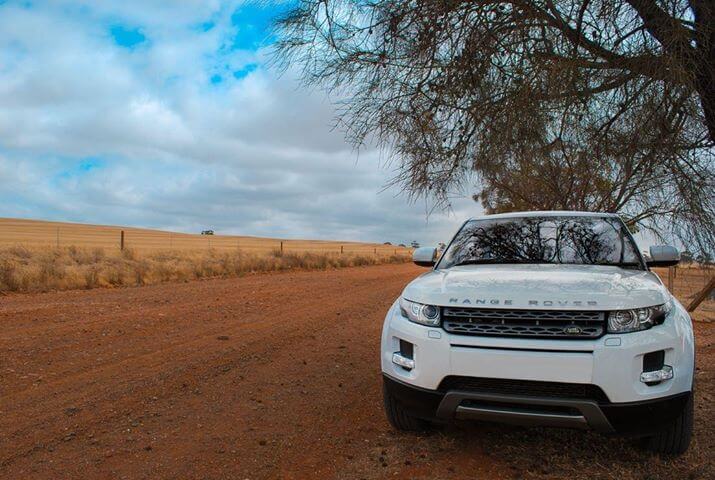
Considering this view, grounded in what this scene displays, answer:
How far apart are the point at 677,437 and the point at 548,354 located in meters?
1.16

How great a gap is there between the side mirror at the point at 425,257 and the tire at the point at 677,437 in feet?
7.39

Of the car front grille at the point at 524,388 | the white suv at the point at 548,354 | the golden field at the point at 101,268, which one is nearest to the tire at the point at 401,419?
the white suv at the point at 548,354

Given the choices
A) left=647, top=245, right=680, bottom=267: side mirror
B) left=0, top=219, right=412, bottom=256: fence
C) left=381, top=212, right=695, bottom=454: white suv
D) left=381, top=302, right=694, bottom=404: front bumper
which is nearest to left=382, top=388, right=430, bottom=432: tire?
left=381, top=212, right=695, bottom=454: white suv

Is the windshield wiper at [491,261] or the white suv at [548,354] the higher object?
the windshield wiper at [491,261]

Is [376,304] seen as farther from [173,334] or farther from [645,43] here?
[645,43]

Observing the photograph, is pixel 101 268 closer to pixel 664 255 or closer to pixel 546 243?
pixel 546 243

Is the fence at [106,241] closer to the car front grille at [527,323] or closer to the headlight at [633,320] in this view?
the car front grille at [527,323]

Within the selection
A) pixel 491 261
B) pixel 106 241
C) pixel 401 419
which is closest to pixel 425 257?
pixel 491 261

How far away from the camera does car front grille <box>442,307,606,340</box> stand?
3.31 meters

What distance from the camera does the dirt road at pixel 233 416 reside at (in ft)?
11.9

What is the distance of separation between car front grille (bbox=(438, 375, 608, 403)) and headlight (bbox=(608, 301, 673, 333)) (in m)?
0.39

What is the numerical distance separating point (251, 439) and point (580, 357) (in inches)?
95.2

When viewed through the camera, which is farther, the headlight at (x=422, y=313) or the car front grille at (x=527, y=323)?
the headlight at (x=422, y=313)

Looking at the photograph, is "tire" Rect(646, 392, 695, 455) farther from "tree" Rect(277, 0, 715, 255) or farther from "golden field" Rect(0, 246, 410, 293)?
"golden field" Rect(0, 246, 410, 293)
